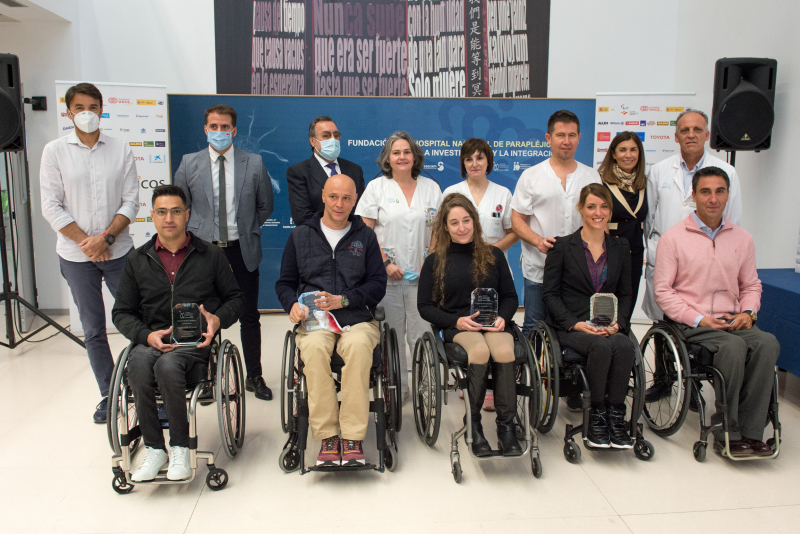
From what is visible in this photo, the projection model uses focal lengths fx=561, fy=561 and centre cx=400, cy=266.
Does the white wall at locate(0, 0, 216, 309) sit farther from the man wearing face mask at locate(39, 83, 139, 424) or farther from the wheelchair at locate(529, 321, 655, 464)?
the wheelchair at locate(529, 321, 655, 464)

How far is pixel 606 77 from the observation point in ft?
18.3

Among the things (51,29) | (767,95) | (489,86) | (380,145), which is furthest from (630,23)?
(51,29)

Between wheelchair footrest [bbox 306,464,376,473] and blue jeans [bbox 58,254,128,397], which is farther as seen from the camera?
blue jeans [bbox 58,254,128,397]

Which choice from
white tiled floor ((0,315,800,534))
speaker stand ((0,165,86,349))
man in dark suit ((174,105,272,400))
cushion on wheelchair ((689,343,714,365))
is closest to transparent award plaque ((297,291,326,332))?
white tiled floor ((0,315,800,534))

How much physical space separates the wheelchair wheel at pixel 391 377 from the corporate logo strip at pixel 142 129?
298 cm

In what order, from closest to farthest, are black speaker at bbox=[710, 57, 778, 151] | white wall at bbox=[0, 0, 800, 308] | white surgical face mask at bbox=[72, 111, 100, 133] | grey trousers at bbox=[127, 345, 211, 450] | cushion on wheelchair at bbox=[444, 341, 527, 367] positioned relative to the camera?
grey trousers at bbox=[127, 345, 211, 450], cushion on wheelchair at bbox=[444, 341, 527, 367], white surgical face mask at bbox=[72, 111, 100, 133], black speaker at bbox=[710, 57, 778, 151], white wall at bbox=[0, 0, 800, 308]

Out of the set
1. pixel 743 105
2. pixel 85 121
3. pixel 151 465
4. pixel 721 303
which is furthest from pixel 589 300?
pixel 85 121

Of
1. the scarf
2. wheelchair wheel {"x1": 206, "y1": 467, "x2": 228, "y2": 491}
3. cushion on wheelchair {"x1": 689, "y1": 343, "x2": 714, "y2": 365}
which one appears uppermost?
the scarf

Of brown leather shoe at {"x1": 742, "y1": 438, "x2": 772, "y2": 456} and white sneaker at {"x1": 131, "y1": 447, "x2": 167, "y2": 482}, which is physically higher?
white sneaker at {"x1": 131, "y1": 447, "x2": 167, "y2": 482}

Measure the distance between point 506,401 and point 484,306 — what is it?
0.44m

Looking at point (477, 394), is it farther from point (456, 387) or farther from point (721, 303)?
point (721, 303)

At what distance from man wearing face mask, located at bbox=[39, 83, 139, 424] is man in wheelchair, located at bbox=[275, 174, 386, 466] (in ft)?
3.49

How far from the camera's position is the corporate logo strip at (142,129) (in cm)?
456

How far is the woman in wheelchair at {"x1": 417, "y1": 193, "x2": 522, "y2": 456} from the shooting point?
251 cm
